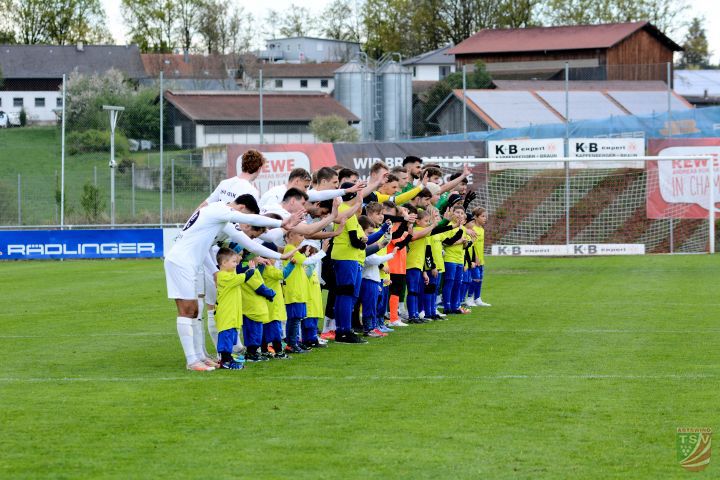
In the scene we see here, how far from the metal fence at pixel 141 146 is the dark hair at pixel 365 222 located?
18340mm

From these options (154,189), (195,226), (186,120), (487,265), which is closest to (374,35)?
(186,120)

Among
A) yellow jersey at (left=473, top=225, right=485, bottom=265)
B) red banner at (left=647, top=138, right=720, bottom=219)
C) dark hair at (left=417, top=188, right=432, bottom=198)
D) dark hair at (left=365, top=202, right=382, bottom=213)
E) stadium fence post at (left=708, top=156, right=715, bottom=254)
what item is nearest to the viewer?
dark hair at (left=365, top=202, right=382, bottom=213)

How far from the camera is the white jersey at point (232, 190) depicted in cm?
1190

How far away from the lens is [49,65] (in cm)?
8781

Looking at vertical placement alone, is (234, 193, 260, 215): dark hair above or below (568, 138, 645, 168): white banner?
below

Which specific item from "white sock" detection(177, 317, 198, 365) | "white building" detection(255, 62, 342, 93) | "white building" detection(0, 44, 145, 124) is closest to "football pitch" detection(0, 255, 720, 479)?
"white sock" detection(177, 317, 198, 365)

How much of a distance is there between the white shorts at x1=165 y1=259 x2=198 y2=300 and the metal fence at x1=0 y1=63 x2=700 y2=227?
2090cm

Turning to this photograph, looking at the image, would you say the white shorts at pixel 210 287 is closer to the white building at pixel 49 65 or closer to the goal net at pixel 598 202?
the goal net at pixel 598 202

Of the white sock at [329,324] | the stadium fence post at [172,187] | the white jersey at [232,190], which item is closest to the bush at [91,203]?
the stadium fence post at [172,187]

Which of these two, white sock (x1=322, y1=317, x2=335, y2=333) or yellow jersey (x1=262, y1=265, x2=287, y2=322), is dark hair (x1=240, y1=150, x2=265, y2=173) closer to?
yellow jersey (x1=262, y1=265, x2=287, y2=322)

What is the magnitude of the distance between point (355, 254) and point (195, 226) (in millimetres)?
2615

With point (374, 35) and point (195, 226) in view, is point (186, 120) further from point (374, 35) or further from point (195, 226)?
point (374, 35)

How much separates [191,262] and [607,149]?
23128mm

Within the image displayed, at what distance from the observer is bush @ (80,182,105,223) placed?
110ft
